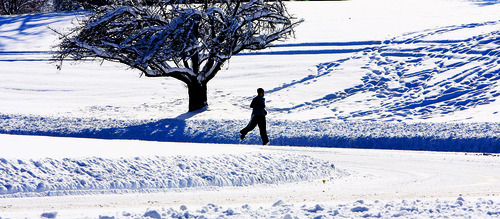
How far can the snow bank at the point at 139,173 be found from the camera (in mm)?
9484

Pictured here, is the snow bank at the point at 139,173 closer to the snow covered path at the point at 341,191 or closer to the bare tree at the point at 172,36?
the snow covered path at the point at 341,191

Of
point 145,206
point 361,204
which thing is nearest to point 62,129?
point 145,206

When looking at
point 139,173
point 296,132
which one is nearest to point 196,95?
point 296,132

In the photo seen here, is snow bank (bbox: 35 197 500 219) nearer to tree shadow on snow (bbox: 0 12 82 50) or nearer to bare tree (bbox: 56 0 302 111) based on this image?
bare tree (bbox: 56 0 302 111)

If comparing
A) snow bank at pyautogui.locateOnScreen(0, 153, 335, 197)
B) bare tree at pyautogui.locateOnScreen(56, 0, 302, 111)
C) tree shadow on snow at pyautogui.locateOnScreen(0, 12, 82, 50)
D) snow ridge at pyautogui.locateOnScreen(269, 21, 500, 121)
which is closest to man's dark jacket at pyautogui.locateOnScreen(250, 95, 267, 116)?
bare tree at pyautogui.locateOnScreen(56, 0, 302, 111)

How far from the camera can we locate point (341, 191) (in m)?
10.2

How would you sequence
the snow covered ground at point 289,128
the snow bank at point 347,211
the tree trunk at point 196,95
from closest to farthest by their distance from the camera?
1. the snow bank at point 347,211
2. the snow covered ground at point 289,128
3. the tree trunk at point 196,95

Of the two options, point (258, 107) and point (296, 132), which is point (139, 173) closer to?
point (258, 107)

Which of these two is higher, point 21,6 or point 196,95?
point 21,6

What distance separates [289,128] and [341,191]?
8.85m

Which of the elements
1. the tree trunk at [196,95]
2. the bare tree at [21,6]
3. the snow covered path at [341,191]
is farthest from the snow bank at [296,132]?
the bare tree at [21,6]

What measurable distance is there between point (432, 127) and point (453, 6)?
1173 inches

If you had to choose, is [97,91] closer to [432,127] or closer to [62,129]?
[62,129]

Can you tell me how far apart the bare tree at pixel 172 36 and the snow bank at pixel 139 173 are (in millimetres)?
9428
